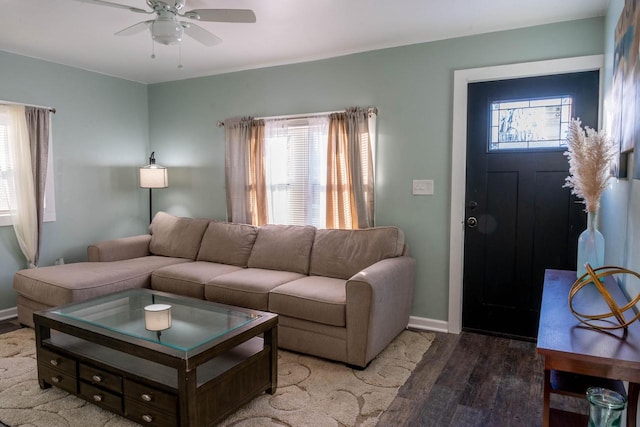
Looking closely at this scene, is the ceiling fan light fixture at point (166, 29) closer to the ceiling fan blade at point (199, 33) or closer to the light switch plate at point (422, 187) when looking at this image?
the ceiling fan blade at point (199, 33)

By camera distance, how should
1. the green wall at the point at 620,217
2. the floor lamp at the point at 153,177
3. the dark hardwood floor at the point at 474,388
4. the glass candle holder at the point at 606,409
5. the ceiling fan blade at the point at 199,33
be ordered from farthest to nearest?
the floor lamp at the point at 153,177 → the ceiling fan blade at the point at 199,33 → the dark hardwood floor at the point at 474,388 → the green wall at the point at 620,217 → the glass candle holder at the point at 606,409

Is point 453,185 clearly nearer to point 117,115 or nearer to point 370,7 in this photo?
point 370,7

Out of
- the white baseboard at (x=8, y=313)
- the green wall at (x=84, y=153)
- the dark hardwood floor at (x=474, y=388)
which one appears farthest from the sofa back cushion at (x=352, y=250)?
the white baseboard at (x=8, y=313)

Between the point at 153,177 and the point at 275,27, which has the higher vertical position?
the point at 275,27

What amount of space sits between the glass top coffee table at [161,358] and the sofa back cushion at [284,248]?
1.06 m

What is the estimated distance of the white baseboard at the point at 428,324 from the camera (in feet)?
11.6

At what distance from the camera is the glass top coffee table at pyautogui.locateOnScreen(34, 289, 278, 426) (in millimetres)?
1974

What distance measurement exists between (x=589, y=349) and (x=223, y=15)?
240cm

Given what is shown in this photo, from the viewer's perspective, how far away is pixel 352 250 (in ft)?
11.4

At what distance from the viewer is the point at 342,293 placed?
2969 mm

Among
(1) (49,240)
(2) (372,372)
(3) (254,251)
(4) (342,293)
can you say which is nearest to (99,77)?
(1) (49,240)

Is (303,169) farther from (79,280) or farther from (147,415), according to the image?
(147,415)

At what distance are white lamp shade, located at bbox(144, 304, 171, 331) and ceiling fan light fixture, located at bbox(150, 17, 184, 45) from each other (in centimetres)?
163

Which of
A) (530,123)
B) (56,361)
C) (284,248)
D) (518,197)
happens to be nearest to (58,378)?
(56,361)
